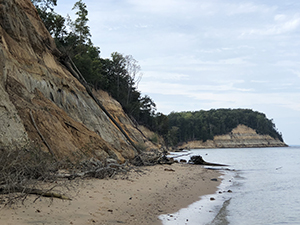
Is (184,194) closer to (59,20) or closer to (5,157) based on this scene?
(5,157)

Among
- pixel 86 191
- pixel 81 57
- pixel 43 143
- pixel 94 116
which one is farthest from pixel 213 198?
pixel 81 57

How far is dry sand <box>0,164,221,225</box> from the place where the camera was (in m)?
5.48

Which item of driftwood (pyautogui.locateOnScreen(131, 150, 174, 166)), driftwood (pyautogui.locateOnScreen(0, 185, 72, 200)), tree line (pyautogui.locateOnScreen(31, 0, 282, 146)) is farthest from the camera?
tree line (pyautogui.locateOnScreen(31, 0, 282, 146))

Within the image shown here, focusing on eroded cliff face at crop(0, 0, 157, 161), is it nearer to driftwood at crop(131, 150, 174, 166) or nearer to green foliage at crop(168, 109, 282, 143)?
driftwood at crop(131, 150, 174, 166)

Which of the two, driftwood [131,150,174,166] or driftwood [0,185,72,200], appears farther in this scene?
driftwood [131,150,174,166]

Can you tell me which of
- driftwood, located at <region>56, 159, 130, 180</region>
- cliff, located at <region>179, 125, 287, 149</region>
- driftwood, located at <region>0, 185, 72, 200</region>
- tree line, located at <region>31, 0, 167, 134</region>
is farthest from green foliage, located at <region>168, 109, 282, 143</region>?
driftwood, located at <region>0, 185, 72, 200</region>

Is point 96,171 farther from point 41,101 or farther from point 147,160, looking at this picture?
point 147,160

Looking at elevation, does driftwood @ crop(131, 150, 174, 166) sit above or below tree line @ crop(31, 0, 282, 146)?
below

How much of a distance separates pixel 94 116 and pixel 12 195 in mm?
10718

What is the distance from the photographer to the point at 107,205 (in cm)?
725

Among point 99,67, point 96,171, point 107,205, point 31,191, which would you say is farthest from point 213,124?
point 31,191

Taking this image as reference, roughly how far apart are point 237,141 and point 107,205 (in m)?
115

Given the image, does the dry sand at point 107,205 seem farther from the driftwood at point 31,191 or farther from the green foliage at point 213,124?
the green foliage at point 213,124

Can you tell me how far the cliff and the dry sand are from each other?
103950mm
